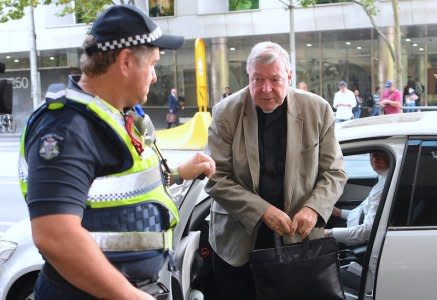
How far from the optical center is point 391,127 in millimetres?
3041

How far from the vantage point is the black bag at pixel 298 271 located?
8.80 feet

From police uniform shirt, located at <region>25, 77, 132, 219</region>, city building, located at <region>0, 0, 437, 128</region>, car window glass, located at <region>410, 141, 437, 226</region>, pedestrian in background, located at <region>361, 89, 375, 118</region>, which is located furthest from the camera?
city building, located at <region>0, 0, 437, 128</region>

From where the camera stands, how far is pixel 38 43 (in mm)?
28406

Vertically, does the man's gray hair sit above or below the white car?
above

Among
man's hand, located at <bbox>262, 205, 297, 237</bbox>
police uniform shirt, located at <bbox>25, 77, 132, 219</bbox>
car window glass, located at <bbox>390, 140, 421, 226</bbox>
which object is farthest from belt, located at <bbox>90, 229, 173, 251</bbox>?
car window glass, located at <bbox>390, 140, 421, 226</bbox>

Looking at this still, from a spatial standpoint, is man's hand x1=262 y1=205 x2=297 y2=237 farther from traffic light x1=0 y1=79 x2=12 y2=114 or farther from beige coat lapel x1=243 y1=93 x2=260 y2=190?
Result: traffic light x1=0 y1=79 x2=12 y2=114

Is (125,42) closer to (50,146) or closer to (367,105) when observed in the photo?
(50,146)

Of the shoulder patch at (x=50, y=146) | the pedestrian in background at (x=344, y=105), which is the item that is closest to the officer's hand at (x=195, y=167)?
the shoulder patch at (x=50, y=146)

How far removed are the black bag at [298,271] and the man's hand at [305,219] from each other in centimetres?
6

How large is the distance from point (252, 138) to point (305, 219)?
0.45 meters

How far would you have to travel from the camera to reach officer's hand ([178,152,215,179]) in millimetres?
1923

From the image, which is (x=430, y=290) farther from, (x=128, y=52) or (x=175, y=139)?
(x=175, y=139)

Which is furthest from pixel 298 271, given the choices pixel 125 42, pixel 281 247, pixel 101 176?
pixel 125 42

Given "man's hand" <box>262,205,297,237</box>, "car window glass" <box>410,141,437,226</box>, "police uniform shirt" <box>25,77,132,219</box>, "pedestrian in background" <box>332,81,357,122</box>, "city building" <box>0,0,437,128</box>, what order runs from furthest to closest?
"city building" <box>0,0,437,128</box>
"pedestrian in background" <box>332,81,357,122</box>
"car window glass" <box>410,141,437,226</box>
"man's hand" <box>262,205,297,237</box>
"police uniform shirt" <box>25,77,132,219</box>
